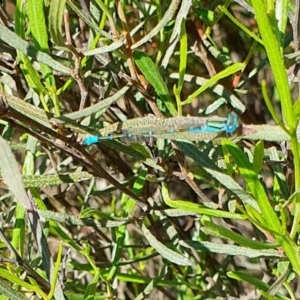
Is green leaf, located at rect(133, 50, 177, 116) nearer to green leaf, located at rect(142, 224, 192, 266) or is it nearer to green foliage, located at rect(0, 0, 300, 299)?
green foliage, located at rect(0, 0, 300, 299)

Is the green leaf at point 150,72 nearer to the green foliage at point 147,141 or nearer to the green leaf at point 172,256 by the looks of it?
the green foliage at point 147,141

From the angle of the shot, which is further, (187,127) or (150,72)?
(150,72)

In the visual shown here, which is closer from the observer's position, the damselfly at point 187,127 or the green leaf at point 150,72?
the damselfly at point 187,127

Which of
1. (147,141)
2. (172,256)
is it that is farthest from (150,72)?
(172,256)

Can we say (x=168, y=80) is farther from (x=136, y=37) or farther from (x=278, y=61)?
(x=278, y=61)

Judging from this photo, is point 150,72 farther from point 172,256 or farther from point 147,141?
point 172,256

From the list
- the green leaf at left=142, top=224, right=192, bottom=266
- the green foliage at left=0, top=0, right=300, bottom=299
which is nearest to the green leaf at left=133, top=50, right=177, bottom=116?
the green foliage at left=0, top=0, right=300, bottom=299

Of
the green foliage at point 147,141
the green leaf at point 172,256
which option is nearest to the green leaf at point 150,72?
the green foliage at point 147,141

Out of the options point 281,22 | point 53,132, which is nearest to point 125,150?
Result: point 53,132

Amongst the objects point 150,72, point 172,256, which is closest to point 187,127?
point 150,72

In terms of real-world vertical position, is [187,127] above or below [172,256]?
above

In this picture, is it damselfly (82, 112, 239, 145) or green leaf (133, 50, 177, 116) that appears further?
green leaf (133, 50, 177, 116)
